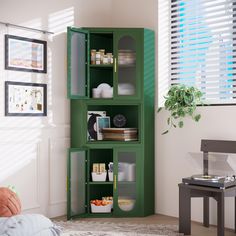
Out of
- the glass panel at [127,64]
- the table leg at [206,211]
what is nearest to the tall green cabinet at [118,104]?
the glass panel at [127,64]

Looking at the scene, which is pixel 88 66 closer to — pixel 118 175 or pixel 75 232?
pixel 118 175

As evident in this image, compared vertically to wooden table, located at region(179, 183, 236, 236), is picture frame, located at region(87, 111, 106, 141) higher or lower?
higher

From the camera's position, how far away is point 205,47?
4199 mm

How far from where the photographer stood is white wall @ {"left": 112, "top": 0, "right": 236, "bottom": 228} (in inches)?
154

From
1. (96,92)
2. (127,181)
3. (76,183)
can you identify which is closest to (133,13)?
(96,92)

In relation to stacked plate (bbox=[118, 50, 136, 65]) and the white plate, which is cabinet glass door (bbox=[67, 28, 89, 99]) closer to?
the white plate

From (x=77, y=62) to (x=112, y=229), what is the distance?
165 cm

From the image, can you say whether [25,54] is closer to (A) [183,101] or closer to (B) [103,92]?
(B) [103,92]

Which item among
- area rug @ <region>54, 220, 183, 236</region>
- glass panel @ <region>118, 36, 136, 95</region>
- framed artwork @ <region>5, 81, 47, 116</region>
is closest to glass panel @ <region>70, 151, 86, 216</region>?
area rug @ <region>54, 220, 183, 236</region>

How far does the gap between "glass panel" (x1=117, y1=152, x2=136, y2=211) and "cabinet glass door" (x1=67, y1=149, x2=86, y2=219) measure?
36 cm

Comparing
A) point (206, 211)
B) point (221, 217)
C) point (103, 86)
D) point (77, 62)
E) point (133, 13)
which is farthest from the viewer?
point (133, 13)

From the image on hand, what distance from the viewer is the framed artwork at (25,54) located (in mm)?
3875

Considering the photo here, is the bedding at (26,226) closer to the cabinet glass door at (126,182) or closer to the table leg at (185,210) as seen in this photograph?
the table leg at (185,210)

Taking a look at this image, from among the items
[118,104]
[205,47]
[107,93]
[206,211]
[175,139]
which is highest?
[205,47]
